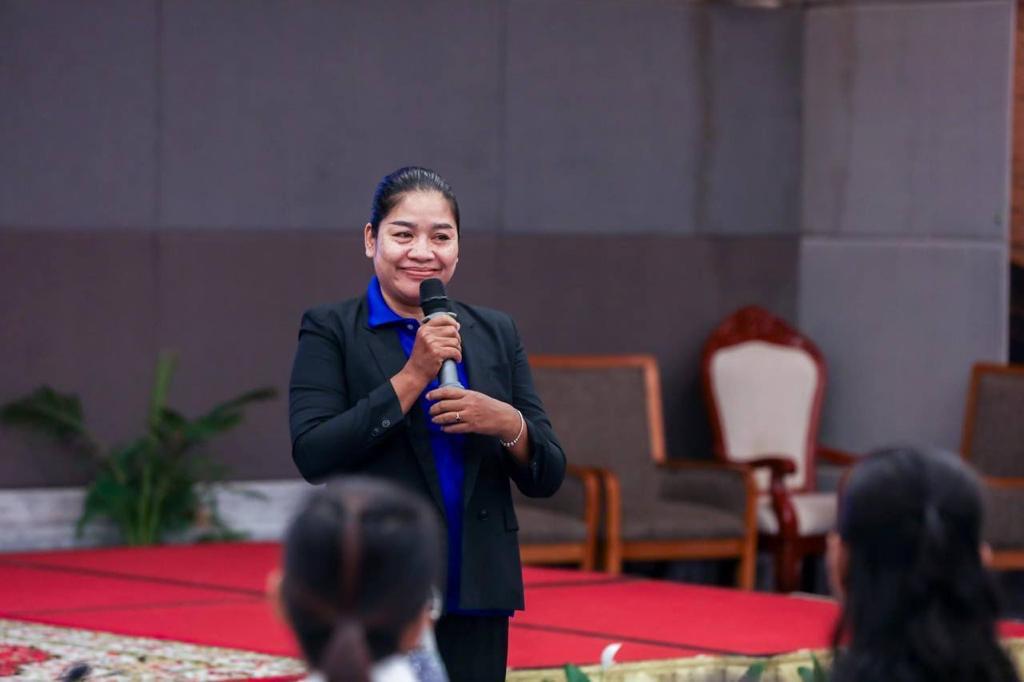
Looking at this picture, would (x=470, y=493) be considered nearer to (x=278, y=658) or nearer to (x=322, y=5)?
(x=278, y=658)

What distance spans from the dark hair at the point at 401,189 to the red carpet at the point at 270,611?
72.6 inches

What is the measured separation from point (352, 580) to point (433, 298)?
47.7 inches

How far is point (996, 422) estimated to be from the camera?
743cm

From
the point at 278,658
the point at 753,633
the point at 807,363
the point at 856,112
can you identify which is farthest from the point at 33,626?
the point at 856,112

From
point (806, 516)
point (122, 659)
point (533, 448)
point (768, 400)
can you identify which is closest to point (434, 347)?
point (533, 448)

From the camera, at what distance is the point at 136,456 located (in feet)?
22.7

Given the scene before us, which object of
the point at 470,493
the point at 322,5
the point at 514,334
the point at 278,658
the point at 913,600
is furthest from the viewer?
the point at 322,5

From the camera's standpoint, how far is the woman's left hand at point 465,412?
2.72 m

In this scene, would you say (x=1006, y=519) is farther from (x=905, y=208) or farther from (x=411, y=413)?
(x=411, y=413)

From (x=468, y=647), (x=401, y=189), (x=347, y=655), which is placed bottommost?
(x=468, y=647)

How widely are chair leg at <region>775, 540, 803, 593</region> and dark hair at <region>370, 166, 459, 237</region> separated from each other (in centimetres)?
457

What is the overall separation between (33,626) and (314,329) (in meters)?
2.62

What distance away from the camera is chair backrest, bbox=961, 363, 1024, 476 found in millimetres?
7371

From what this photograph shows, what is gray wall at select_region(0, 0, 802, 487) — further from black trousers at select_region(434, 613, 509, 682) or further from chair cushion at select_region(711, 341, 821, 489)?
black trousers at select_region(434, 613, 509, 682)
